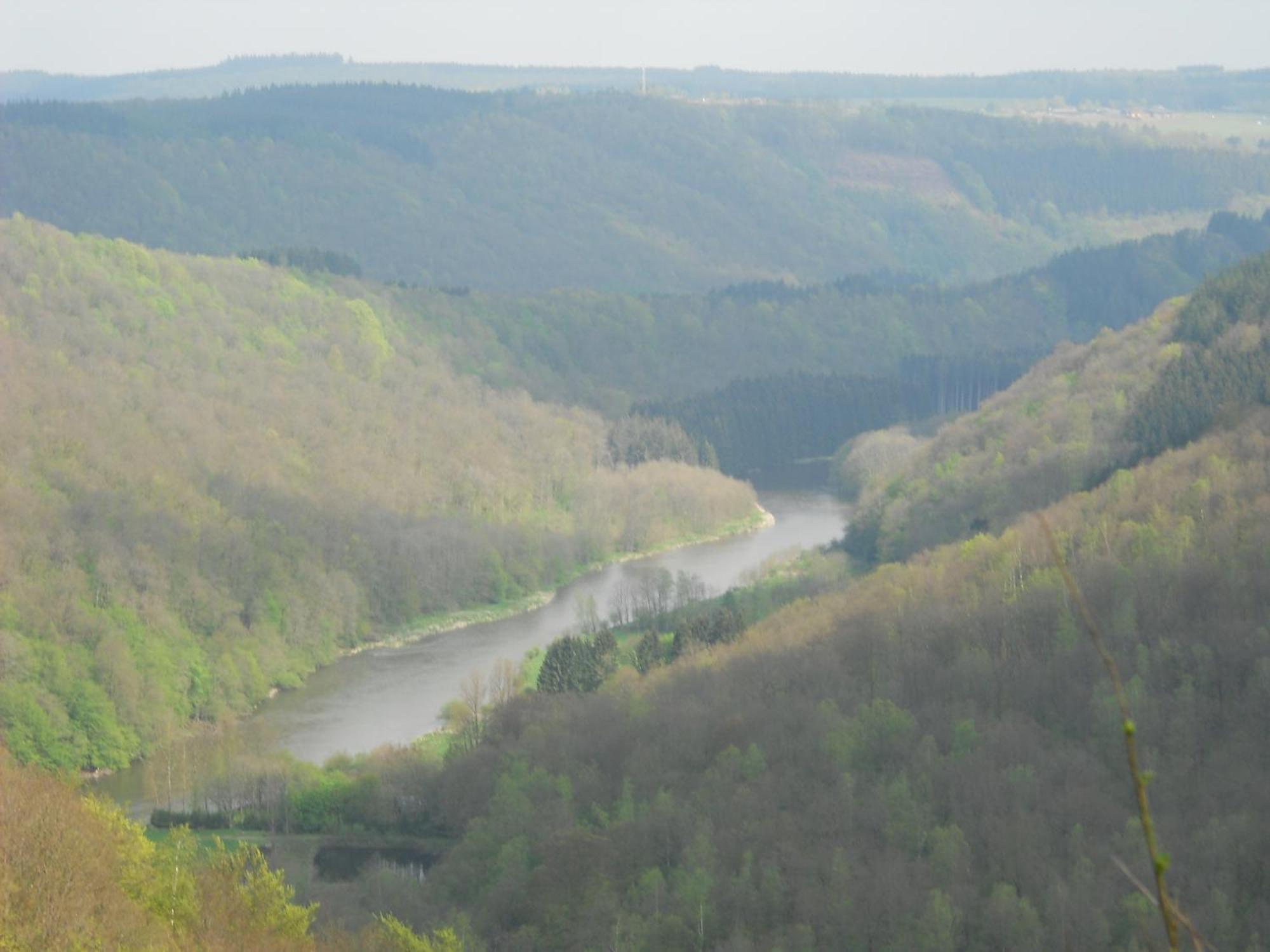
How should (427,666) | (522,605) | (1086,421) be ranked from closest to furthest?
(427,666)
(1086,421)
(522,605)

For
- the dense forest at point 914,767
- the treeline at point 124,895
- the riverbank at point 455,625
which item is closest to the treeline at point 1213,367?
the dense forest at point 914,767

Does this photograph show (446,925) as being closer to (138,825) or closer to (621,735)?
(138,825)

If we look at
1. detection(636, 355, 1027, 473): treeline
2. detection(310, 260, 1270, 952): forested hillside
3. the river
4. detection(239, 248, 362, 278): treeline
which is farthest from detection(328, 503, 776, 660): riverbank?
detection(239, 248, 362, 278): treeline

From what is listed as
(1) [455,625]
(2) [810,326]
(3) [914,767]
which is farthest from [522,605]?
(2) [810,326]

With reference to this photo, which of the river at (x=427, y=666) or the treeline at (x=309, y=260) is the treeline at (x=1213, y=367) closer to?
the river at (x=427, y=666)

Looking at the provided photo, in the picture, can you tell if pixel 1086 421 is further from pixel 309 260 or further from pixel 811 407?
pixel 309 260

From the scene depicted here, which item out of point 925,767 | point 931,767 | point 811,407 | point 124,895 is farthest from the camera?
point 811,407

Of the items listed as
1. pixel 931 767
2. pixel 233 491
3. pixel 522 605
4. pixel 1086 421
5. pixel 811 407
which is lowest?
pixel 811 407

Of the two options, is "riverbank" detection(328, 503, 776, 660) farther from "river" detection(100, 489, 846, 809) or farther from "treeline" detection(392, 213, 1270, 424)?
"treeline" detection(392, 213, 1270, 424)
